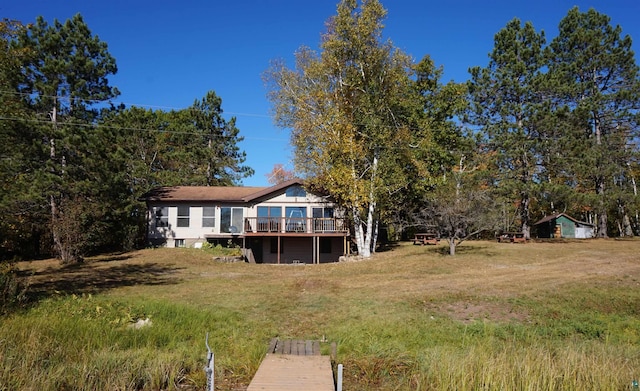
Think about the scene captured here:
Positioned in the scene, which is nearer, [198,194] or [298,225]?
[298,225]

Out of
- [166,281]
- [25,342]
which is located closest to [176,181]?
[166,281]

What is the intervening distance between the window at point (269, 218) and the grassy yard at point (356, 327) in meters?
9.36

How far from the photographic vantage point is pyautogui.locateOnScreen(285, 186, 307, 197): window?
2665cm

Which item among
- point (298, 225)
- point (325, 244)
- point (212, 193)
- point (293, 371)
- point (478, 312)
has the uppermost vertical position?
point (212, 193)

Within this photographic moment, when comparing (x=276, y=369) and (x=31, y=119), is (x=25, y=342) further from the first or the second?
(x=31, y=119)

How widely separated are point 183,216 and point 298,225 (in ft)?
27.3

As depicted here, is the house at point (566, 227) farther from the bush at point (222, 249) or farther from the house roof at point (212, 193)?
the bush at point (222, 249)

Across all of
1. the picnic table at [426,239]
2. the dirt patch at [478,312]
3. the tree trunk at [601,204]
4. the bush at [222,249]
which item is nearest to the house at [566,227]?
the tree trunk at [601,204]

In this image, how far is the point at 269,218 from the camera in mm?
25250

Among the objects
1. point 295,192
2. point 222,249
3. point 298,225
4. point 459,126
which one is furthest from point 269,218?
point 459,126

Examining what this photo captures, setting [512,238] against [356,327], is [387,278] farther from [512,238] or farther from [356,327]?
[512,238]

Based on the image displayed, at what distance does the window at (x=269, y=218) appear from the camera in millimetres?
25047

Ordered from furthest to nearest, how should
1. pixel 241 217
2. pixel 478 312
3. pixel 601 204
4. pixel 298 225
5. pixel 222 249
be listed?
pixel 601 204, pixel 241 217, pixel 222 249, pixel 298 225, pixel 478 312

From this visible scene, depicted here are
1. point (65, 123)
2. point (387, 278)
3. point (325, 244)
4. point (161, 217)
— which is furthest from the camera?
point (325, 244)
